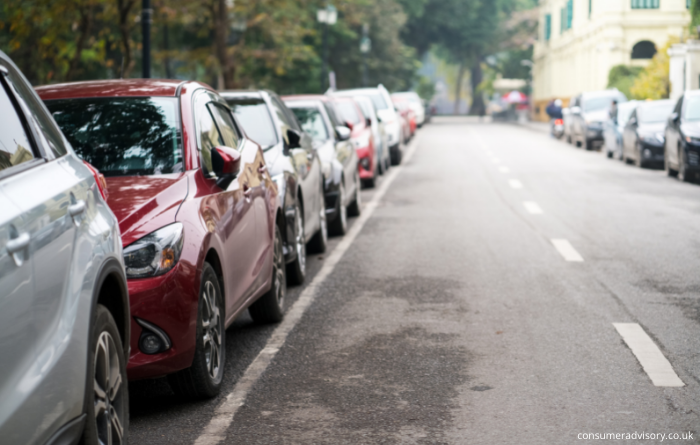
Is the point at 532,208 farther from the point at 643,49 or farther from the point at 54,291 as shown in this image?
the point at 643,49

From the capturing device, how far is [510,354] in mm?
6113

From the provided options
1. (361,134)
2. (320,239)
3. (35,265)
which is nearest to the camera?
(35,265)

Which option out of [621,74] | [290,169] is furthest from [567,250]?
[621,74]

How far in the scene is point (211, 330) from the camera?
17.2 ft

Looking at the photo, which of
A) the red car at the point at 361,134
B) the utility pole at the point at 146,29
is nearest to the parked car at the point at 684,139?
the red car at the point at 361,134

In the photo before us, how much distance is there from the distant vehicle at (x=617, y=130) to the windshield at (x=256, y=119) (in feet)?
58.3

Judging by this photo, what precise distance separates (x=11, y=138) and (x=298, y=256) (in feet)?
16.9

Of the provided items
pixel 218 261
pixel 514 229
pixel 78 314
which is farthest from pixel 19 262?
pixel 514 229

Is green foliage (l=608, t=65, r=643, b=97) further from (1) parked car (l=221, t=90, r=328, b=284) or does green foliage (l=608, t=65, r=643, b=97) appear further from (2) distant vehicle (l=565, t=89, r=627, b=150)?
(1) parked car (l=221, t=90, r=328, b=284)

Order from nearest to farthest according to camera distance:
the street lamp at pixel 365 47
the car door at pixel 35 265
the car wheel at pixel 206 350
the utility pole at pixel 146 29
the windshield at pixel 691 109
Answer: the car door at pixel 35 265, the car wheel at pixel 206 350, the utility pole at pixel 146 29, the windshield at pixel 691 109, the street lamp at pixel 365 47

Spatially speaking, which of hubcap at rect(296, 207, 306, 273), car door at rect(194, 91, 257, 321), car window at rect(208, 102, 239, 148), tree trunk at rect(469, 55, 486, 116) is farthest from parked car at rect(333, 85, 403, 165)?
tree trunk at rect(469, 55, 486, 116)

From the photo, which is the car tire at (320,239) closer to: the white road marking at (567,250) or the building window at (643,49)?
the white road marking at (567,250)

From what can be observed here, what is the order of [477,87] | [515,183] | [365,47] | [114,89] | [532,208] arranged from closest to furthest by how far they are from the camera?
[114,89]
[532,208]
[515,183]
[365,47]
[477,87]

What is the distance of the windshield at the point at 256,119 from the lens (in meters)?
9.07
